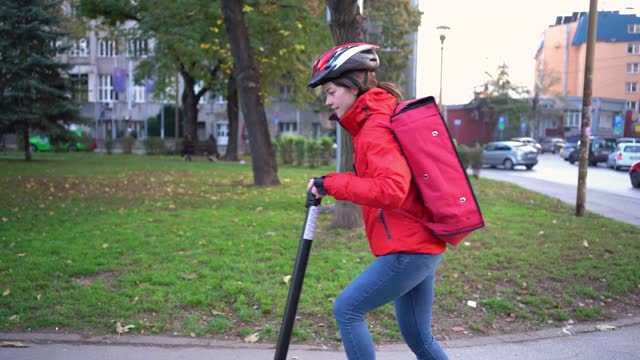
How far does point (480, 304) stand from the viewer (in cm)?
522

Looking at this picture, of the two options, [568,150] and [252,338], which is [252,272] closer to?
[252,338]

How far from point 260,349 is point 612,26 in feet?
34.4

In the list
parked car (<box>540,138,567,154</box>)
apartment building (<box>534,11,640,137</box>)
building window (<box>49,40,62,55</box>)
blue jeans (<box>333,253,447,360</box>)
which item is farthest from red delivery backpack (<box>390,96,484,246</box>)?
parked car (<box>540,138,567,154</box>)

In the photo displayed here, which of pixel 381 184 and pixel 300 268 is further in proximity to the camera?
pixel 300 268

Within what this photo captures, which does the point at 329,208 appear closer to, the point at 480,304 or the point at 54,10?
the point at 480,304

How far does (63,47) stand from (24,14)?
2.18 meters

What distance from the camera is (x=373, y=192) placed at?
2461 millimetres

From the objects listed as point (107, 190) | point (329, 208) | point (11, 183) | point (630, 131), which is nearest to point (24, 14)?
point (11, 183)

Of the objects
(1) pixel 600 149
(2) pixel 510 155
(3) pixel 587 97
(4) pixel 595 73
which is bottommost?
(2) pixel 510 155

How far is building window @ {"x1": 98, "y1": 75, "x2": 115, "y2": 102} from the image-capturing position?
205 feet

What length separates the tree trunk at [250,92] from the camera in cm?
1412

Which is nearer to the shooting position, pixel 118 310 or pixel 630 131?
pixel 118 310

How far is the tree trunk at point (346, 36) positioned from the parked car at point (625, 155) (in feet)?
86.9

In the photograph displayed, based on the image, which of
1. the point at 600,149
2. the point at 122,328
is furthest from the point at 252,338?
the point at 600,149
